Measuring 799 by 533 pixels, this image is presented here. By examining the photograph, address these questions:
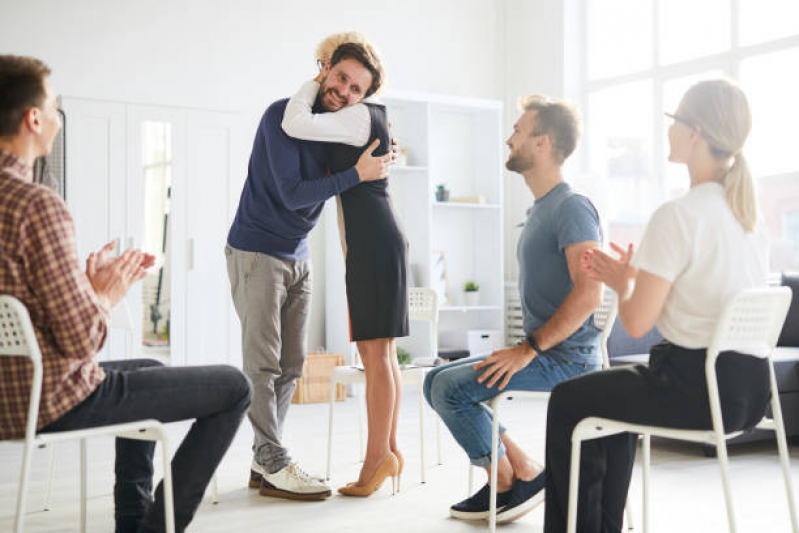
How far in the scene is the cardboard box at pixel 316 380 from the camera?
5988 millimetres

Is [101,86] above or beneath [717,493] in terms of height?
above

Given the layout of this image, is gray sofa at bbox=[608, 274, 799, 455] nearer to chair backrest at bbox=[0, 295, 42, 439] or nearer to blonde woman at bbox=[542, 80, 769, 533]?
blonde woman at bbox=[542, 80, 769, 533]

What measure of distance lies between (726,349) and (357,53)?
5.37 ft

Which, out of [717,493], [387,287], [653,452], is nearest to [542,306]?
[387,287]

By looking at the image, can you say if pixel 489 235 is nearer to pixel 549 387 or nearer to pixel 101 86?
pixel 101 86

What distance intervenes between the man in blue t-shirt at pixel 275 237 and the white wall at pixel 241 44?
282cm

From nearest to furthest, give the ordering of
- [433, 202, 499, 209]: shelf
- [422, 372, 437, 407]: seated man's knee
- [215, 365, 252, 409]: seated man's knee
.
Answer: [215, 365, 252, 409]: seated man's knee < [422, 372, 437, 407]: seated man's knee < [433, 202, 499, 209]: shelf

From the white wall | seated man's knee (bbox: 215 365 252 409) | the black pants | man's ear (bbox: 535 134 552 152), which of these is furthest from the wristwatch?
the white wall

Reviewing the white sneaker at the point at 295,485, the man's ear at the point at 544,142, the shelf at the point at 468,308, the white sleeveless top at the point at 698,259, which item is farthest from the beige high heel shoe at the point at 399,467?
the shelf at the point at 468,308

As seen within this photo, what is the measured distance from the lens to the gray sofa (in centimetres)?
407

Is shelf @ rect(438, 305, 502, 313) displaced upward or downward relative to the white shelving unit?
downward

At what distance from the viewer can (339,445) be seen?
14.3 feet

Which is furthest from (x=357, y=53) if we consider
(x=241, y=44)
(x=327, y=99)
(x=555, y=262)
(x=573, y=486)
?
(x=241, y=44)

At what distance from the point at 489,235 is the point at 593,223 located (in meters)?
4.64
